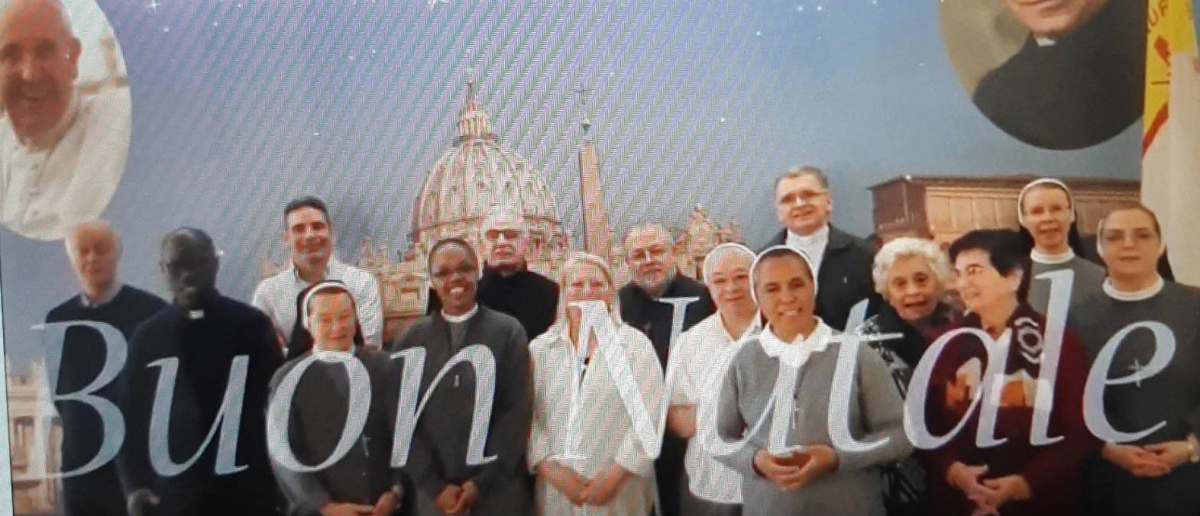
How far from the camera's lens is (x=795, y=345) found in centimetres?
171

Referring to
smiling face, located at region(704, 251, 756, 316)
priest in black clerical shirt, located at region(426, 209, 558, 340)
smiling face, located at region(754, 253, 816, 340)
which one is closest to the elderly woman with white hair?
smiling face, located at region(754, 253, 816, 340)

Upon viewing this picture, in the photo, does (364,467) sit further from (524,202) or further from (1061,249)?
(1061,249)

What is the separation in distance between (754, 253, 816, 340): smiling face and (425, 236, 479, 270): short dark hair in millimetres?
484

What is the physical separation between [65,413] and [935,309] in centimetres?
149

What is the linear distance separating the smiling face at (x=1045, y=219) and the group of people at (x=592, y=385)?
0.23ft

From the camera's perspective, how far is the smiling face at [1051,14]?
1800 millimetres

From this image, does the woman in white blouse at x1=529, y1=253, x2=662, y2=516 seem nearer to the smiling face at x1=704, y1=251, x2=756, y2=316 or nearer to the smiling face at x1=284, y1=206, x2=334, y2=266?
the smiling face at x1=704, y1=251, x2=756, y2=316

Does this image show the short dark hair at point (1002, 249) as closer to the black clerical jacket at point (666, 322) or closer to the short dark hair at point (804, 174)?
the short dark hair at point (804, 174)

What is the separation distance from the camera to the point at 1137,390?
1.76 meters

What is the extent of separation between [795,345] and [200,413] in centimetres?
101

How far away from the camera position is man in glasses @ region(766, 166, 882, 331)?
1718 mm

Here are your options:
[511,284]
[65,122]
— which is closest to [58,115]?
[65,122]

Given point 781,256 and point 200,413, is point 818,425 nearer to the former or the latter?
point 781,256

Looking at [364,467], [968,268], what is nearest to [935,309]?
[968,268]
